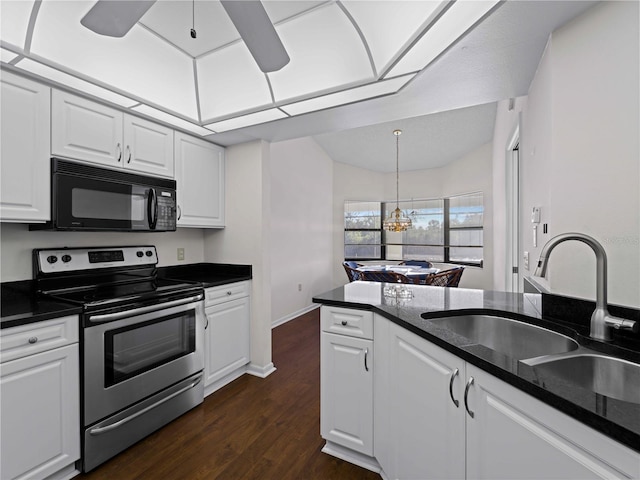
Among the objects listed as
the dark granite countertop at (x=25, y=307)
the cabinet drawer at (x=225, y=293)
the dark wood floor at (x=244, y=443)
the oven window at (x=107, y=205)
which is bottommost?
the dark wood floor at (x=244, y=443)

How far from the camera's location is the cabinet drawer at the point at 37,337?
4.64 feet

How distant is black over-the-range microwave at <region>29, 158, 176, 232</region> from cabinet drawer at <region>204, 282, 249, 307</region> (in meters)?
0.64

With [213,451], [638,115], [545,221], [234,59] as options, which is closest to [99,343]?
[213,451]

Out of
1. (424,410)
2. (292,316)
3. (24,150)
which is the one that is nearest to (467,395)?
(424,410)

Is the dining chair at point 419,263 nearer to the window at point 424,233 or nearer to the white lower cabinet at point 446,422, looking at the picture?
the window at point 424,233

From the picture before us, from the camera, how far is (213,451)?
6.12ft

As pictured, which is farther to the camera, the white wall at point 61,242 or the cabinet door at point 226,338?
the cabinet door at point 226,338

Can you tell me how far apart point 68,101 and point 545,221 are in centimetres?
293

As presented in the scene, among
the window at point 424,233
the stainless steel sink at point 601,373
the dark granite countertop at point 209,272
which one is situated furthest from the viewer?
the window at point 424,233

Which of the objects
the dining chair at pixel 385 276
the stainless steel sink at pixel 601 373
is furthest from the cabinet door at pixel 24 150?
the dining chair at pixel 385 276

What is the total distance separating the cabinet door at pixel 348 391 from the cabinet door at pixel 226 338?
1.17m

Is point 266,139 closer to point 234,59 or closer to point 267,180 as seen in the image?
point 267,180

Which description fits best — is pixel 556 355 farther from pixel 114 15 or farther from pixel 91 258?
pixel 91 258

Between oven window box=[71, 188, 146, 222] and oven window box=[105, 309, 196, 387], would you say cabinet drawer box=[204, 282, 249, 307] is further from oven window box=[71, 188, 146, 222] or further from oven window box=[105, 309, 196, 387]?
oven window box=[71, 188, 146, 222]
